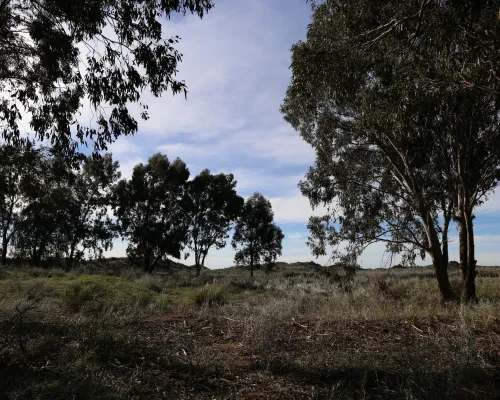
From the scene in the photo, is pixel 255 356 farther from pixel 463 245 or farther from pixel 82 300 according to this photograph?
pixel 463 245

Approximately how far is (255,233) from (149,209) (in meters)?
11.8

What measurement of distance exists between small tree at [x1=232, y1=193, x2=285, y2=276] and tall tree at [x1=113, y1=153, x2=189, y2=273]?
27.5 ft

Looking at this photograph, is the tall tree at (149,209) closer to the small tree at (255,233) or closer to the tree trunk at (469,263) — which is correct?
the small tree at (255,233)

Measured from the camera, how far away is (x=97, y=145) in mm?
7184

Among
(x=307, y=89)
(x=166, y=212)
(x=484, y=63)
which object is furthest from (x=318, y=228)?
(x=166, y=212)

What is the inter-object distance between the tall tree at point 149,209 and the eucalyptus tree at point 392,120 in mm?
18493

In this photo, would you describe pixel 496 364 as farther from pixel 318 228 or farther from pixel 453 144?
pixel 318 228

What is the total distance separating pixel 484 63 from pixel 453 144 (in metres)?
4.37

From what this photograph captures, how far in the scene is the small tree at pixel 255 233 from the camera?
38031mm

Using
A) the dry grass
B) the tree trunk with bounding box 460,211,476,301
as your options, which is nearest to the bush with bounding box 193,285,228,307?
the dry grass

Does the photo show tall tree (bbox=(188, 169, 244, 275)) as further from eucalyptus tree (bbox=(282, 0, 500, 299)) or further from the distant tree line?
eucalyptus tree (bbox=(282, 0, 500, 299))

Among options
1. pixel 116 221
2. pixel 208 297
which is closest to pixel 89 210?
pixel 116 221

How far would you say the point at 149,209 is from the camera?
99.3 ft

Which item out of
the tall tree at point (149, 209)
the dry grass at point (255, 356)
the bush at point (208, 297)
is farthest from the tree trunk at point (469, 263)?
the tall tree at point (149, 209)
